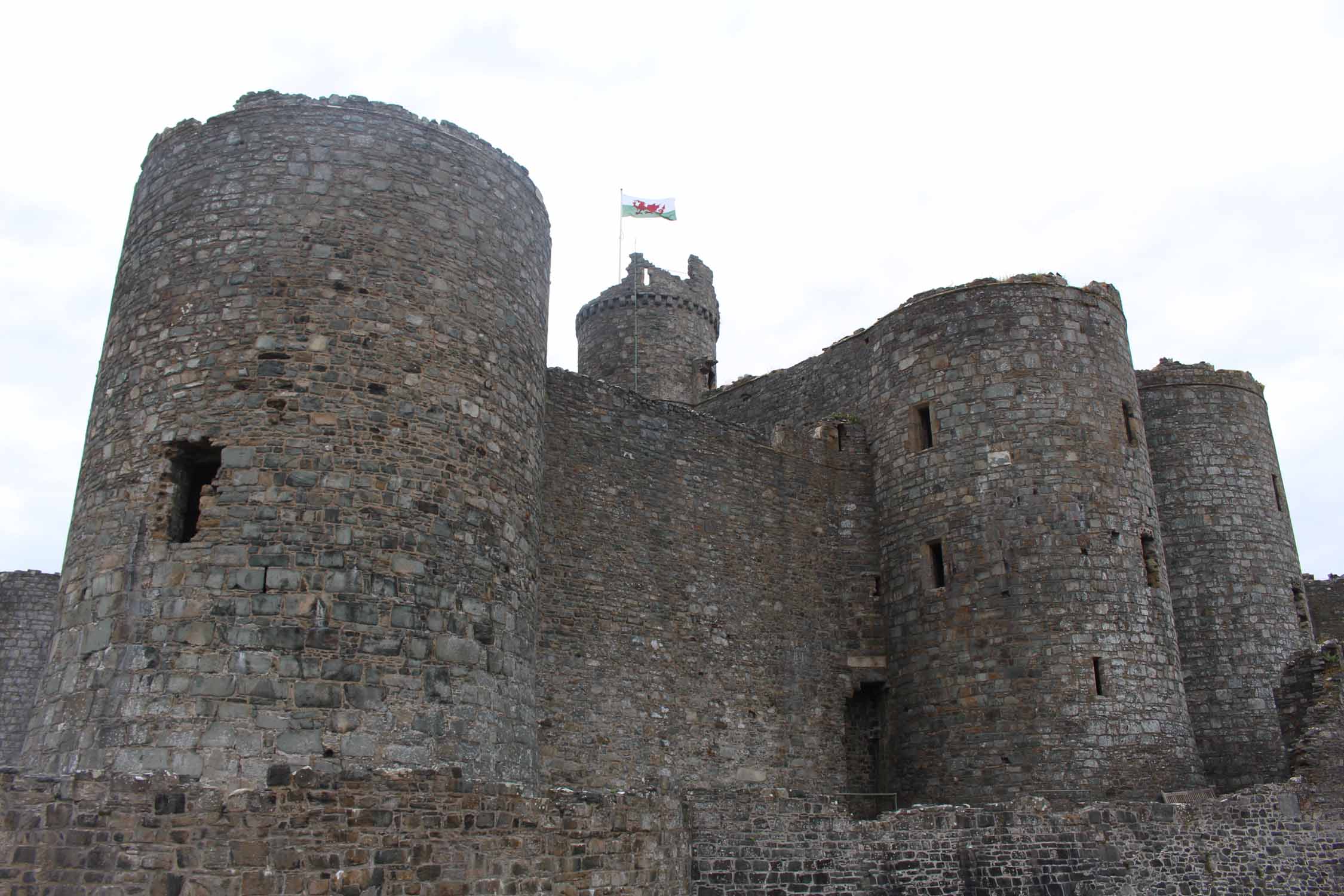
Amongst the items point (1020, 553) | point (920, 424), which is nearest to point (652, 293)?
point (920, 424)

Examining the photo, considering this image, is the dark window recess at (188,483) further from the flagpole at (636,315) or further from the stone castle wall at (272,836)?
the flagpole at (636,315)

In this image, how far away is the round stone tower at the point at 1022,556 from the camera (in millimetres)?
15000

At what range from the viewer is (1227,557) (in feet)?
65.3

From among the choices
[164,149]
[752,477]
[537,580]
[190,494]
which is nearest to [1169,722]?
[752,477]

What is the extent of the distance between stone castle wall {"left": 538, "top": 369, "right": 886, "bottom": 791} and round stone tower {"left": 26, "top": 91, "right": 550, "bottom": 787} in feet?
8.53

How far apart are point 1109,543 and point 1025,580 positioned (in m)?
1.36

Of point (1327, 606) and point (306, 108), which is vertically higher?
point (306, 108)

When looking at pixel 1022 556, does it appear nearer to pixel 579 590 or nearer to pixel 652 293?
pixel 579 590

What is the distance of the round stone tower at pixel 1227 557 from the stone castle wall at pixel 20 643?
2016 centimetres

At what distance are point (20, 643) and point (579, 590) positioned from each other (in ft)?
41.1

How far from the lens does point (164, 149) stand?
11367mm

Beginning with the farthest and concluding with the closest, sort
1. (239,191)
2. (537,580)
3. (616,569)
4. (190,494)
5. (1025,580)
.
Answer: (1025,580), (616,569), (537,580), (239,191), (190,494)

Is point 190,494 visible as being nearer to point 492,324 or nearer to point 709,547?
point 492,324

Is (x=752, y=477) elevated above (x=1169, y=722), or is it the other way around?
(x=752, y=477)
